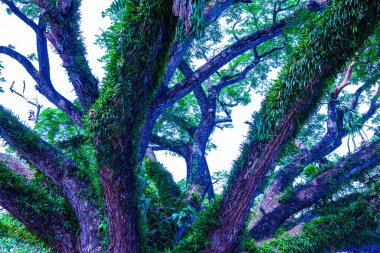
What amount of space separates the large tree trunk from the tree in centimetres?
1

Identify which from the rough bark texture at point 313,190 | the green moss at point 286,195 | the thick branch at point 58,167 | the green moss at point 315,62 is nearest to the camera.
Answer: the green moss at point 315,62

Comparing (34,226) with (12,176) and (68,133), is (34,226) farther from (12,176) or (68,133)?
(68,133)

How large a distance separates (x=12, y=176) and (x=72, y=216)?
897 millimetres

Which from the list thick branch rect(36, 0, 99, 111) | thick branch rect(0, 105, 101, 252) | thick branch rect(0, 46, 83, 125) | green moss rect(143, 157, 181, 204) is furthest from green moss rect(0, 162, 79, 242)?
green moss rect(143, 157, 181, 204)

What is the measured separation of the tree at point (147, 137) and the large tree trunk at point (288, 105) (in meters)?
0.01

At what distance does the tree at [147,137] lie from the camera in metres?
2.69

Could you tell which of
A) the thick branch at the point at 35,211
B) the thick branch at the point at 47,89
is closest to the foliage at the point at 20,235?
the thick branch at the point at 35,211

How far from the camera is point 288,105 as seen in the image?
2.91 metres

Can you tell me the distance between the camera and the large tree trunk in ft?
8.54

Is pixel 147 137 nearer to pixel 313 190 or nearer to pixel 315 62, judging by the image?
pixel 315 62

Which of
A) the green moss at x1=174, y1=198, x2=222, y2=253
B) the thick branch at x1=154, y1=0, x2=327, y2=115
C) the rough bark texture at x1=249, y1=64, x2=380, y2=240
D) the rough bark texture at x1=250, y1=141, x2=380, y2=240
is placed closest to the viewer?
the green moss at x1=174, y1=198, x2=222, y2=253

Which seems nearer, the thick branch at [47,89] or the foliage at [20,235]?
the foliage at [20,235]

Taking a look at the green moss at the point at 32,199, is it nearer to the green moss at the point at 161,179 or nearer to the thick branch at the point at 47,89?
the thick branch at the point at 47,89

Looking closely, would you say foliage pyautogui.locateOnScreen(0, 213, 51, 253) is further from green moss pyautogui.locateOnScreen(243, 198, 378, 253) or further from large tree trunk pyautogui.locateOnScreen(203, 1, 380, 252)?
green moss pyautogui.locateOnScreen(243, 198, 378, 253)
